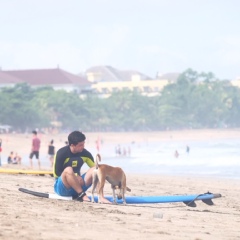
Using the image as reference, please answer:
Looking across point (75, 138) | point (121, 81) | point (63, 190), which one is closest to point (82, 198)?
point (63, 190)

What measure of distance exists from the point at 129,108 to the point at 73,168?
361ft

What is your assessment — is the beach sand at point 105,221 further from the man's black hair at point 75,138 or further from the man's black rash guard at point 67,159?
the man's black hair at point 75,138

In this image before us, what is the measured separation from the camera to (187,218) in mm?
9914

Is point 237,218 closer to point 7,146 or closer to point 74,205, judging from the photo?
point 74,205

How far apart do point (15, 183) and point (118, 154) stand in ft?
141

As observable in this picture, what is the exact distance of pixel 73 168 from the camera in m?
11.0

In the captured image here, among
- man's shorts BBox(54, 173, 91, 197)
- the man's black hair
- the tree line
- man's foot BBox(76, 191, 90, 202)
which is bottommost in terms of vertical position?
man's foot BBox(76, 191, 90, 202)

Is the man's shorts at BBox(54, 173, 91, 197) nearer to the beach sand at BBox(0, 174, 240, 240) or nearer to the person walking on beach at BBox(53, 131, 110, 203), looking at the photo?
the person walking on beach at BBox(53, 131, 110, 203)

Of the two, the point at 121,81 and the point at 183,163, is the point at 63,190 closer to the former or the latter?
the point at 183,163

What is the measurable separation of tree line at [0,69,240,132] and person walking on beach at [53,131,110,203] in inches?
3354

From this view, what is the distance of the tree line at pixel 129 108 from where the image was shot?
99.9m

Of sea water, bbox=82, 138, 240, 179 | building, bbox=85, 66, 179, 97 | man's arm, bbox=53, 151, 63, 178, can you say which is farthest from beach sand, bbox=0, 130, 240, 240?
building, bbox=85, 66, 179, 97

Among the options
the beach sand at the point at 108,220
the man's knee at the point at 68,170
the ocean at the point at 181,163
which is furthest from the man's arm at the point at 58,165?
the ocean at the point at 181,163

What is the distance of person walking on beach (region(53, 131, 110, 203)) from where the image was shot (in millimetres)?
10781
